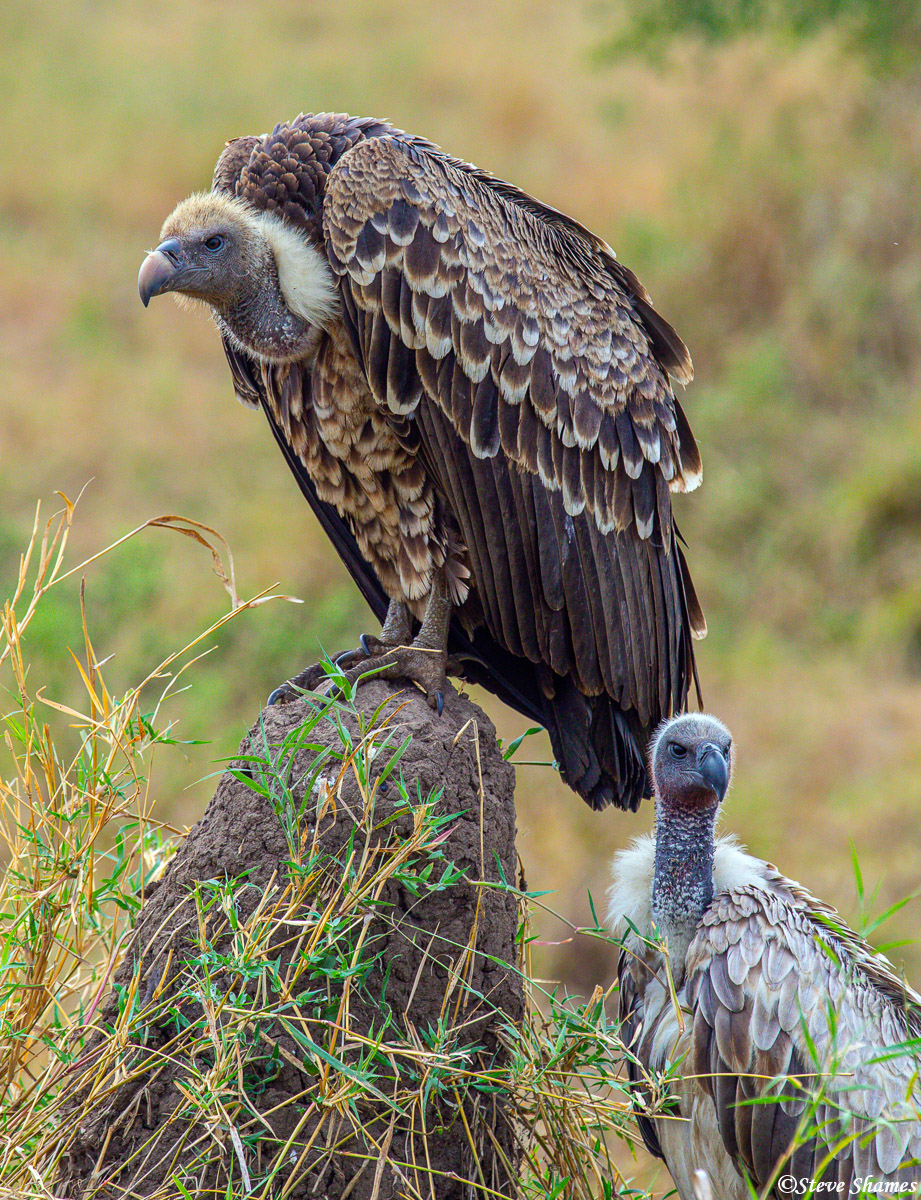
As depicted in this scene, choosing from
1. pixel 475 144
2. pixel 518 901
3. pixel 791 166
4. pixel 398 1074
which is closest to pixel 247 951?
pixel 398 1074

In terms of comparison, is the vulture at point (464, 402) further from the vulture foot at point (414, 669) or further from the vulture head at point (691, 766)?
the vulture head at point (691, 766)

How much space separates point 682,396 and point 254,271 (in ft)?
32.0

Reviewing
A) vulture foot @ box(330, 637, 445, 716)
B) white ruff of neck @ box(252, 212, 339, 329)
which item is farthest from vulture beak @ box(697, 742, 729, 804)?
white ruff of neck @ box(252, 212, 339, 329)

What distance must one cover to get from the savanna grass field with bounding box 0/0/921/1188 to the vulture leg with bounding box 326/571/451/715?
707mm

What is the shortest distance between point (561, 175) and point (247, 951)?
51.9ft

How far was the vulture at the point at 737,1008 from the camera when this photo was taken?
121 inches

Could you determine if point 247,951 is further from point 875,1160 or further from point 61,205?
point 61,205

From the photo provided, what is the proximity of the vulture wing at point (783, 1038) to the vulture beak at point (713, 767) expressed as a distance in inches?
12.0

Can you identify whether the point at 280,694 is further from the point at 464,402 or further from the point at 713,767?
the point at 713,767

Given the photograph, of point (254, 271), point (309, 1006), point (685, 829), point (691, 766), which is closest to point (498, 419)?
point (254, 271)

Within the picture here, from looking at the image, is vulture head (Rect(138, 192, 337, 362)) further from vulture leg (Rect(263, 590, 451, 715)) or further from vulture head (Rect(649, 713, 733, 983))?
vulture head (Rect(649, 713, 733, 983))

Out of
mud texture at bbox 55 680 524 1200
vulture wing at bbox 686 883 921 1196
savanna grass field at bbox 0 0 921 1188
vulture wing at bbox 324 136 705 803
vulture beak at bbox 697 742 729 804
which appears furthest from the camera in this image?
savanna grass field at bbox 0 0 921 1188

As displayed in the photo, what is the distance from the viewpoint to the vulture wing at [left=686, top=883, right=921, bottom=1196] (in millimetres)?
3076

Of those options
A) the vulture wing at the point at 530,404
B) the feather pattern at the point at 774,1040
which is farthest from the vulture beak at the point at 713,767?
the vulture wing at the point at 530,404
